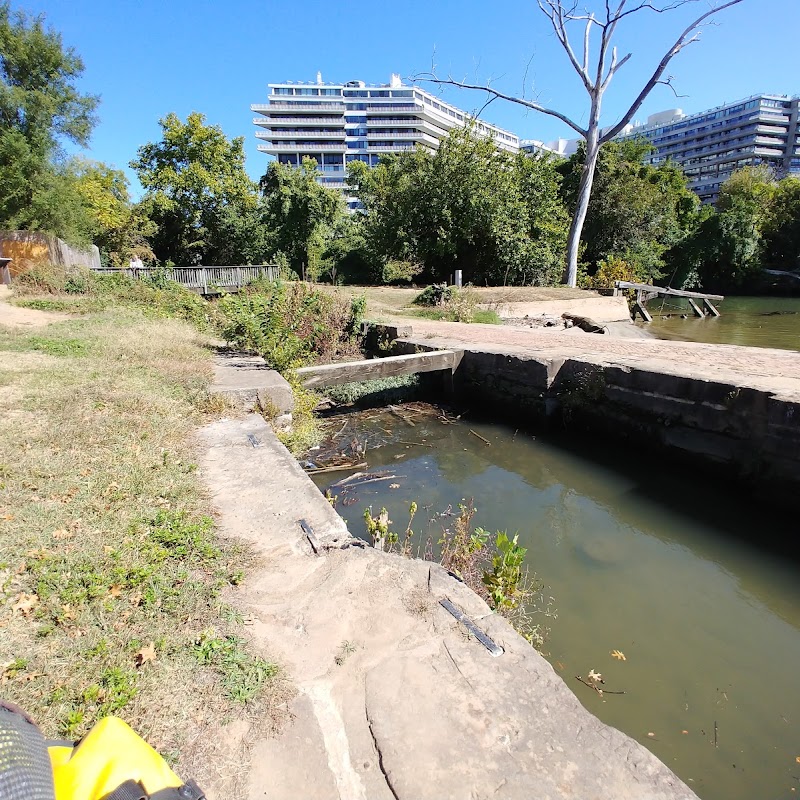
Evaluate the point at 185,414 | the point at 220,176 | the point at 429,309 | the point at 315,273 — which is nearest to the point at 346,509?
the point at 185,414

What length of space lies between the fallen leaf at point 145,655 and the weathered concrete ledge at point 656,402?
19.3 ft

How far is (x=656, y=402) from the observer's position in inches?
254

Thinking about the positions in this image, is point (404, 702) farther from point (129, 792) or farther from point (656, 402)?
point (656, 402)

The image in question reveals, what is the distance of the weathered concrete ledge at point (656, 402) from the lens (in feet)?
17.2

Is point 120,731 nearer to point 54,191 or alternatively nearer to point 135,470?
point 135,470

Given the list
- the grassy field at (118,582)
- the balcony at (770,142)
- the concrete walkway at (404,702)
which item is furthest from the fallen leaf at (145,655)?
the balcony at (770,142)

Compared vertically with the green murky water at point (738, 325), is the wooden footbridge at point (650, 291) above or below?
above

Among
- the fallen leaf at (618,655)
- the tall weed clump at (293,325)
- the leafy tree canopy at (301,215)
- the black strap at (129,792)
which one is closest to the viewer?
the black strap at (129,792)

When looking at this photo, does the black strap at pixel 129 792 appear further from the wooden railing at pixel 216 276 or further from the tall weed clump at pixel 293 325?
the wooden railing at pixel 216 276

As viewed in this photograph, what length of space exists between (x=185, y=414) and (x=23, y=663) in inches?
130

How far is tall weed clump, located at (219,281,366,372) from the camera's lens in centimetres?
761

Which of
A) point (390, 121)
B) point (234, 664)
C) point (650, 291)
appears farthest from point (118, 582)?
point (390, 121)

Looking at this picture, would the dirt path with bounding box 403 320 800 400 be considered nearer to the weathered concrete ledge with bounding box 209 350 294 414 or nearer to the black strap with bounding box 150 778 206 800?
the weathered concrete ledge with bounding box 209 350 294 414

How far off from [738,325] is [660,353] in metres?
14.0
